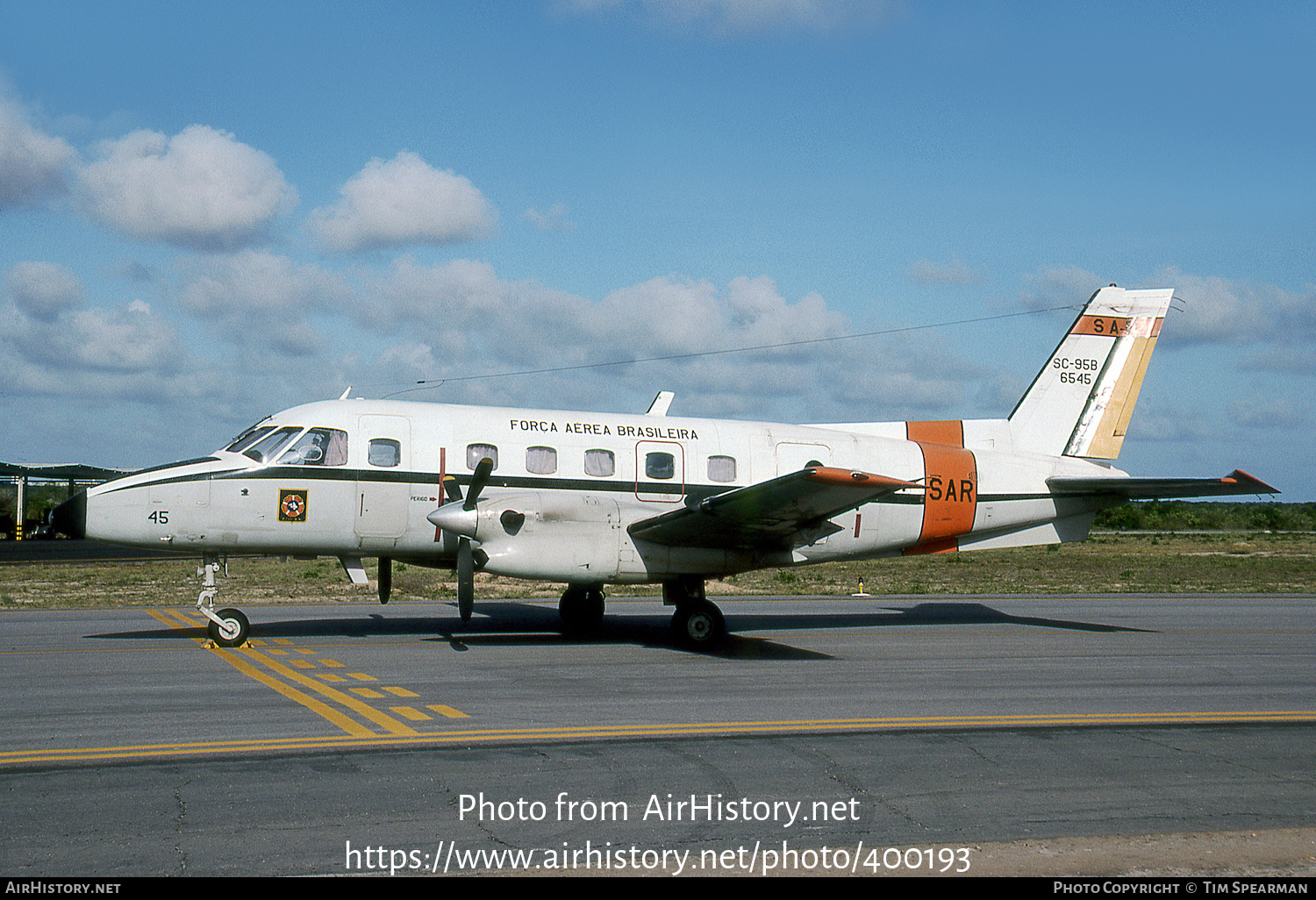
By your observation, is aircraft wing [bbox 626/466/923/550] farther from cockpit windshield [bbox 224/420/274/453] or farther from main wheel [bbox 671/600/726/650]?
cockpit windshield [bbox 224/420/274/453]

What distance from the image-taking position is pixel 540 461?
16031 millimetres

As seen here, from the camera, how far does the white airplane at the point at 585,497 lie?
14539 millimetres

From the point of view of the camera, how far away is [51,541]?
54375 mm

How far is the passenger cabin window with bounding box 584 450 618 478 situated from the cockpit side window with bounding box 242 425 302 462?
4.35 meters

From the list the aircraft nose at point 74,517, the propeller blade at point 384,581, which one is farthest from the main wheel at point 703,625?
the aircraft nose at point 74,517

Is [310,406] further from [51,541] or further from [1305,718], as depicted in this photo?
[51,541]

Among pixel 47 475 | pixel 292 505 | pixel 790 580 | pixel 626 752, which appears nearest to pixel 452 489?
pixel 292 505

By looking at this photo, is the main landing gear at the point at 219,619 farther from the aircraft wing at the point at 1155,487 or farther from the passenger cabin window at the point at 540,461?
the aircraft wing at the point at 1155,487

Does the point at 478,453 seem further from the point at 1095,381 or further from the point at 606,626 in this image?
the point at 1095,381

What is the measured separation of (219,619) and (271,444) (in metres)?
2.63

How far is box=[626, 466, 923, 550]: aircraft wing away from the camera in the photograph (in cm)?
1350

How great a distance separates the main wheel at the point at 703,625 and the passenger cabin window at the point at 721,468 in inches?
85.8
